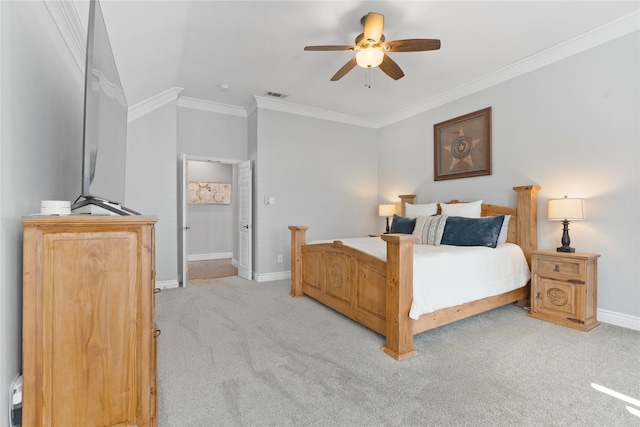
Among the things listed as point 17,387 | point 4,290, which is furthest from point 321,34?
point 17,387

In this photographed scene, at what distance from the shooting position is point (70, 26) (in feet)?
6.07

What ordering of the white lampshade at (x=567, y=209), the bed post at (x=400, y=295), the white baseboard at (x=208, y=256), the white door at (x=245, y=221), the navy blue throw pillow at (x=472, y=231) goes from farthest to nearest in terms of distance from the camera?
the white baseboard at (x=208, y=256) < the white door at (x=245, y=221) < the navy blue throw pillow at (x=472, y=231) < the white lampshade at (x=567, y=209) < the bed post at (x=400, y=295)

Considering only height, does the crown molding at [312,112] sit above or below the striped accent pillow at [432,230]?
above

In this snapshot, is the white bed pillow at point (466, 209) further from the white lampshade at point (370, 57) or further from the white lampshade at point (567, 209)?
the white lampshade at point (370, 57)

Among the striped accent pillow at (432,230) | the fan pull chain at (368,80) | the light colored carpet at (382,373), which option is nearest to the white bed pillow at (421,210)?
the striped accent pillow at (432,230)

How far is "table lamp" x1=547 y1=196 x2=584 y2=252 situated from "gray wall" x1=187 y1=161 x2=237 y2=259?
18.9 ft

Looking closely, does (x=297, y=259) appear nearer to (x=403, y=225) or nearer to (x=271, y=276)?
(x=271, y=276)

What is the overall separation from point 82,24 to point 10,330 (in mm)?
1939

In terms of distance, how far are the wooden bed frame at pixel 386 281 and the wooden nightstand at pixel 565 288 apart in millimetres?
284

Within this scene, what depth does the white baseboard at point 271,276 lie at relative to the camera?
4.67 metres

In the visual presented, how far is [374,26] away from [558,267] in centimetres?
281

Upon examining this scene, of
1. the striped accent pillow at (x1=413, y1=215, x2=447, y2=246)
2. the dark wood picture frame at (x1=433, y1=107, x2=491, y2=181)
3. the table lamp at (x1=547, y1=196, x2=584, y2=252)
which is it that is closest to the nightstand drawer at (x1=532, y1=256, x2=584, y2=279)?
the table lamp at (x1=547, y1=196, x2=584, y2=252)

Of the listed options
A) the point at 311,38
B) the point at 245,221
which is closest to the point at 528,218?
the point at 311,38

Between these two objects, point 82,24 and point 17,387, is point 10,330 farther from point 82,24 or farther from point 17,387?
point 82,24
